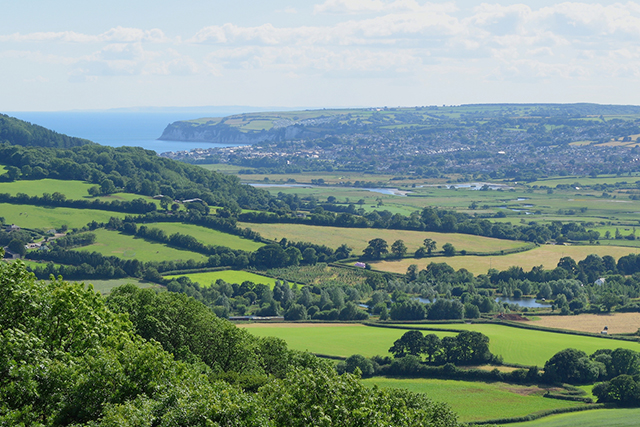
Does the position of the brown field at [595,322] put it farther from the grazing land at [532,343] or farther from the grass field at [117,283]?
the grass field at [117,283]

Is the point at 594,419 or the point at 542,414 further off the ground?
the point at 594,419

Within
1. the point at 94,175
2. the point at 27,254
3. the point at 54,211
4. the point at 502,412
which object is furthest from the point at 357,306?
the point at 94,175

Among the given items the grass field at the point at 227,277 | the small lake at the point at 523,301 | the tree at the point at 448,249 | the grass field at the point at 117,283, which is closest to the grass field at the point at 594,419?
the small lake at the point at 523,301

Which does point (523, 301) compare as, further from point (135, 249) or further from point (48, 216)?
point (48, 216)

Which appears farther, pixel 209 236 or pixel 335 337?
pixel 209 236

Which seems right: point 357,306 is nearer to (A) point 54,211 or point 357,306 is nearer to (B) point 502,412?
(B) point 502,412

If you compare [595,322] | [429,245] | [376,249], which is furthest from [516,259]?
[595,322]
